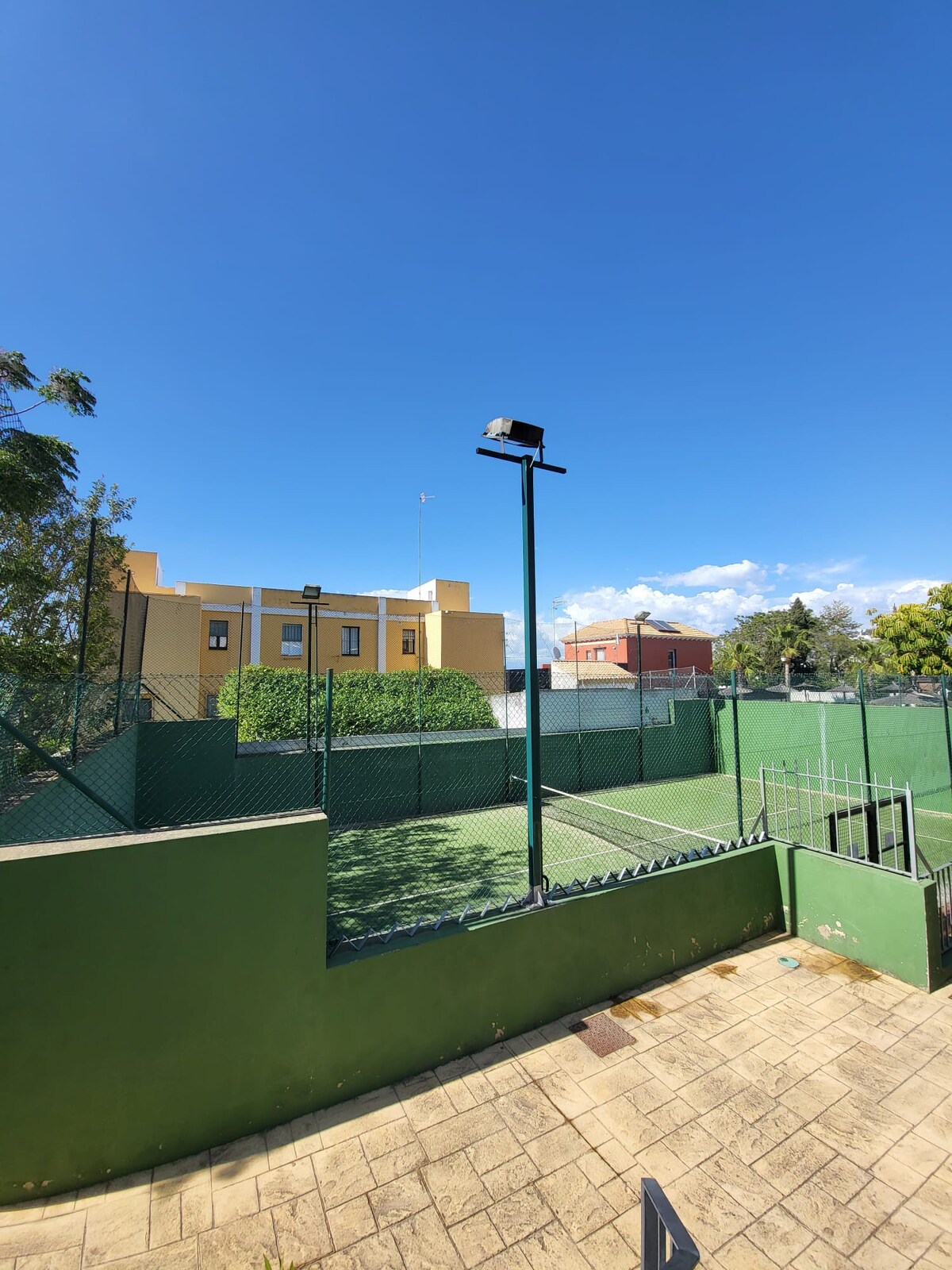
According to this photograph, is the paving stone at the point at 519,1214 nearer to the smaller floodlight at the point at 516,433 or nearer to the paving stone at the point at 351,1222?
the paving stone at the point at 351,1222

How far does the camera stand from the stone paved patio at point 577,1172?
2.20 metres

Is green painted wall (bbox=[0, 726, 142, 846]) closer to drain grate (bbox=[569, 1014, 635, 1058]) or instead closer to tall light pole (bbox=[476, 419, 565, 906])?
tall light pole (bbox=[476, 419, 565, 906])

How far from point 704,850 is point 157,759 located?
7994 mm

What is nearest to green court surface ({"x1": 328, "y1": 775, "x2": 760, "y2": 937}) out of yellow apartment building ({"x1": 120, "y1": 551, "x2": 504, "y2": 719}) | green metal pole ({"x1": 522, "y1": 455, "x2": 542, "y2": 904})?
green metal pole ({"x1": 522, "y1": 455, "x2": 542, "y2": 904})

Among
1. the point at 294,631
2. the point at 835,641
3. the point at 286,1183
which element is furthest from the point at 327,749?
the point at 835,641

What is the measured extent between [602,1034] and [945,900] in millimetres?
3495

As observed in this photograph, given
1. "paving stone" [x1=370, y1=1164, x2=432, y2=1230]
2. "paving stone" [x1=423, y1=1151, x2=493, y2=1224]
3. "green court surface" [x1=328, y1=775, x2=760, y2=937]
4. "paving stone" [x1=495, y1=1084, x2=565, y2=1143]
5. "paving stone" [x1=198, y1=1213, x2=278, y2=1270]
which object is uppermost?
"green court surface" [x1=328, y1=775, x2=760, y2=937]

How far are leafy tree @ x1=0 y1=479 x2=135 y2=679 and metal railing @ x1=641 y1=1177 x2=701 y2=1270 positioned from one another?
7068 mm

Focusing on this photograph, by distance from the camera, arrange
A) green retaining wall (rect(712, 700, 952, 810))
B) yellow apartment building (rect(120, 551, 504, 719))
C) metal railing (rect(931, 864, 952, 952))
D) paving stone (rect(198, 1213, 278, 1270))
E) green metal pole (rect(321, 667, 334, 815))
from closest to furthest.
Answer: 1. paving stone (rect(198, 1213, 278, 1270))
2. green metal pole (rect(321, 667, 334, 815))
3. metal railing (rect(931, 864, 952, 952))
4. green retaining wall (rect(712, 700, 952, 810))
5. yellow apartment building (rect(120, 551, 504, 719))

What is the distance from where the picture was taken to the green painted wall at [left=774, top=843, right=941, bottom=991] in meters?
4.20

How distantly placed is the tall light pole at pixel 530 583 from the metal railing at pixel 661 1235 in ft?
7.36

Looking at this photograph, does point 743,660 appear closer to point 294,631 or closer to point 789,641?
point 789,641

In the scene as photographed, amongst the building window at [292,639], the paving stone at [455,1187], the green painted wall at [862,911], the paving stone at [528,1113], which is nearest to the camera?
the paving stone at [455,1187]

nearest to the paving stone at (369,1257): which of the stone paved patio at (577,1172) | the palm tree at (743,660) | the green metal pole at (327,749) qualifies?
the stone paved patio at (577,1172)
